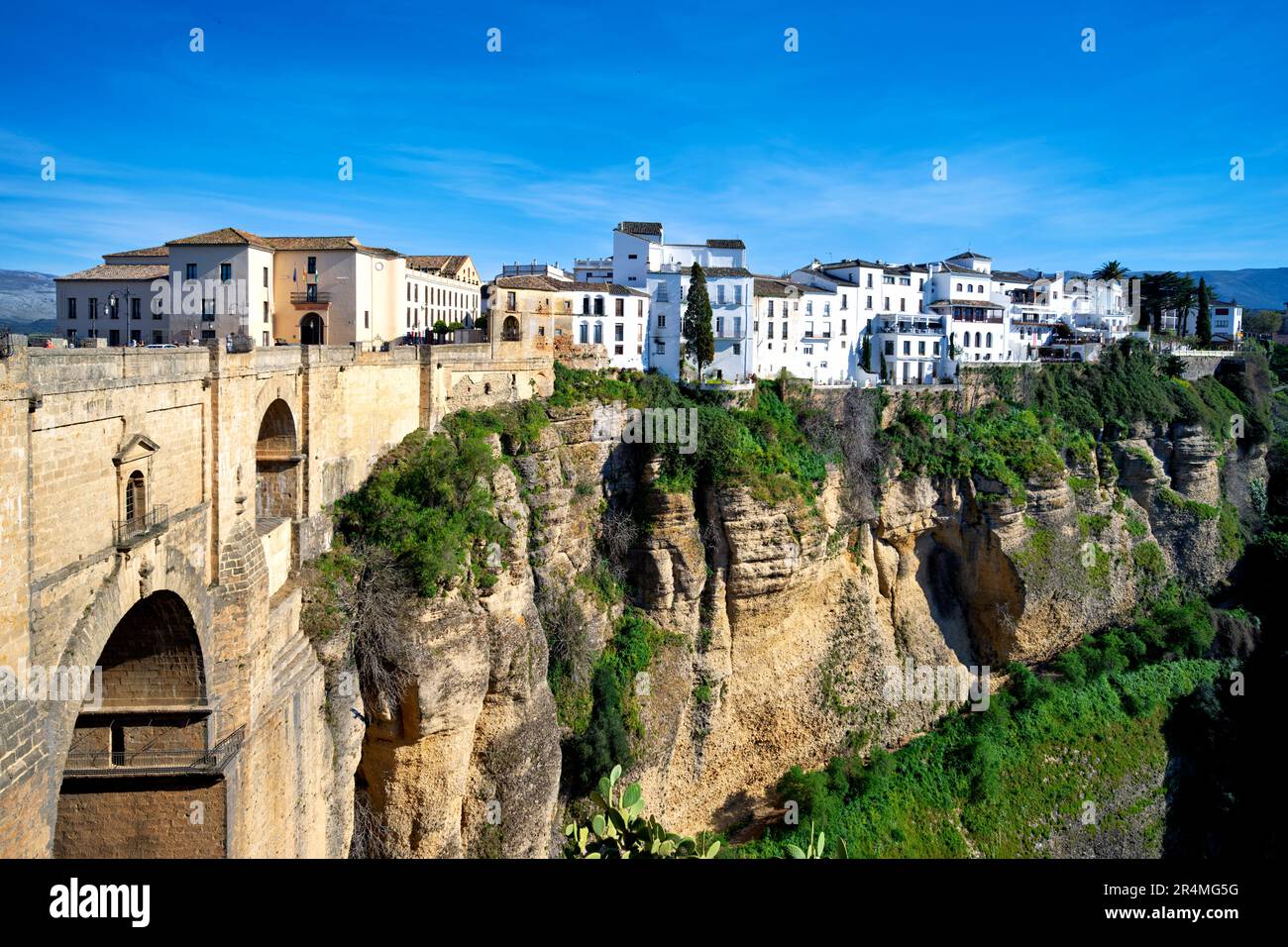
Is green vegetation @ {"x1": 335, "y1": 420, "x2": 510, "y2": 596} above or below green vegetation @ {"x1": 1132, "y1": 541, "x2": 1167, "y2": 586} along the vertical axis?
above

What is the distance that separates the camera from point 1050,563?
33.3 meters

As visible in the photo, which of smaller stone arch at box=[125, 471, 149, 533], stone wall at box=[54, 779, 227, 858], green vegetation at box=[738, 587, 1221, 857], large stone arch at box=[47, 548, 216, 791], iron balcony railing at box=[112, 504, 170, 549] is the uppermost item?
smaller stone arch at box=[125, 471, 149, 533]

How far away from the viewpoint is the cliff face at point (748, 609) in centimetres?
1792

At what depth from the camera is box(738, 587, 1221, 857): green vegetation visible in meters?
26.0

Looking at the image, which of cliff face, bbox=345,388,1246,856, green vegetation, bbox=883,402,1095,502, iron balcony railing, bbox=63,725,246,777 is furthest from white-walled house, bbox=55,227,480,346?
green vegetation, bbox=883,402,1095,502

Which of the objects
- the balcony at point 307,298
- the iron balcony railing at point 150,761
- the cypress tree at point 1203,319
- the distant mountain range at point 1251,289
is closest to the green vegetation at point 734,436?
the balcony at point 307,298

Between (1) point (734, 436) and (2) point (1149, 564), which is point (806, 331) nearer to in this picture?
(1) point (734, 436)

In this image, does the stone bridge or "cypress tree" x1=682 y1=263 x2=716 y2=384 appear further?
"cypress tree" x1=682 y1=263 x2=716 y2=384

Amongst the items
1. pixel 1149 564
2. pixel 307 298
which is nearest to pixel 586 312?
pixel 307 298

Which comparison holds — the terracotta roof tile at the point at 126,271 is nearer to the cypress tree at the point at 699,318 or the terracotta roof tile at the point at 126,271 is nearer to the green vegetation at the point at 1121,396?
the cypress tree at the point at 699,318

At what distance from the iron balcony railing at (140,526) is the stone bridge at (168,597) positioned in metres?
0.03

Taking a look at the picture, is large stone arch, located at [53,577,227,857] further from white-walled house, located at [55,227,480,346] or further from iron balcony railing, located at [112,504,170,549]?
white-walled house, located at [55,227,480,346]

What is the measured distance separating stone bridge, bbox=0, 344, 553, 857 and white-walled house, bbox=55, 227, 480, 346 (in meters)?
7.78
